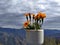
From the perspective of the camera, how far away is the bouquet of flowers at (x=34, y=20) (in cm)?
302

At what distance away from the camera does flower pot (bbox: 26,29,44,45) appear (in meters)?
2.99

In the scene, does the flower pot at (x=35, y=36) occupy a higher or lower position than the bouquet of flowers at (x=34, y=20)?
lower

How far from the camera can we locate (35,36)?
3.00m

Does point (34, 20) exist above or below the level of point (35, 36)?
above

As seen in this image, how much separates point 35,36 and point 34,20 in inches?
10.7

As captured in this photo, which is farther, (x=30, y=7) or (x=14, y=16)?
(x=14, y=16)

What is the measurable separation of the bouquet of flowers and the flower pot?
0.10 metres

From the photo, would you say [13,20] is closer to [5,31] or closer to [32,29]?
[5,31]

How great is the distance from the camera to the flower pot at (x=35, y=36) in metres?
2.99

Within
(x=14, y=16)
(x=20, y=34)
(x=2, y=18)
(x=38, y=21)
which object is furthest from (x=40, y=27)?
(x=2, y=18)

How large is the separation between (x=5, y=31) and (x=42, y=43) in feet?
3.51

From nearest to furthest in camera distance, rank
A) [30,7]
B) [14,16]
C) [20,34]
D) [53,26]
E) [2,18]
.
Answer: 1. [30,7]
2. [20,34]
3. [53,26]
4. [14,16]
5. [2,18]

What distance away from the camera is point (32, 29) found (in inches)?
122

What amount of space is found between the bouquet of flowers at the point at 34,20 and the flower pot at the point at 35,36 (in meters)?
0.10
